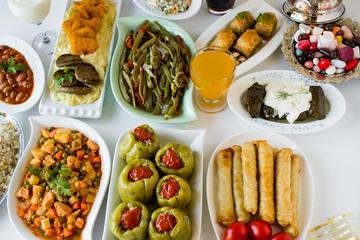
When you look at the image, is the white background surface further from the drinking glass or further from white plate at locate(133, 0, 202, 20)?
the drinking glass

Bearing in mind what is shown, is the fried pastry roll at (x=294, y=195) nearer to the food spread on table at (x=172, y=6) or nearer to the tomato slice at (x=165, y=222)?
the tomato slice at (x=165, y=222)

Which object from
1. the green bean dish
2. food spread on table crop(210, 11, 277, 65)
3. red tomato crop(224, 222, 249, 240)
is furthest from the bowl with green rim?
red tomato crop(224, 222, 249, 240)

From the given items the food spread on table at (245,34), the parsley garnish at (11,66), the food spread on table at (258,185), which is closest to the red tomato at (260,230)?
the food spread on table at (258,185)

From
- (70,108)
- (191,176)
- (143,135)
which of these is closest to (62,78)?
(70,108)

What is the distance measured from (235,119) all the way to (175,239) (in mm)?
901

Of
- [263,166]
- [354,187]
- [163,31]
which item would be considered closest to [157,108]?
[163,31]

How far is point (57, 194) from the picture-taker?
5.95 ft

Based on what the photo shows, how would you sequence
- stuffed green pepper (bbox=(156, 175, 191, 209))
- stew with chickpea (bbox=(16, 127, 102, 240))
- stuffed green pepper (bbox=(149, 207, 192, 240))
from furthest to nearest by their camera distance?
stew with chickpea (bbox=(16, 127, 102, 240)) < stuffed green pepper (bbox=(156, 175, 191, 209)) < stuffed green pepper (bbox=(149, 207, 192, 240))

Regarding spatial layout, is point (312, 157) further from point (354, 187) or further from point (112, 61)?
point (112, 61)

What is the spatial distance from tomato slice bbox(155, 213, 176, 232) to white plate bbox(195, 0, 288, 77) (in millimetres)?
1073

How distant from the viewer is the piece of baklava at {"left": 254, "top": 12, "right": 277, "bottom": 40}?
2334mm

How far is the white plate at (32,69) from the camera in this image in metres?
2.15

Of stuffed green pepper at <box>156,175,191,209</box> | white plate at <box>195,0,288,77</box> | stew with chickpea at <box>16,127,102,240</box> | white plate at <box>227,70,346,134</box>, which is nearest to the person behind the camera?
stuffed green pepper at <box>156,175,191,209</box>

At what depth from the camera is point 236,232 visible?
5.21 ft
